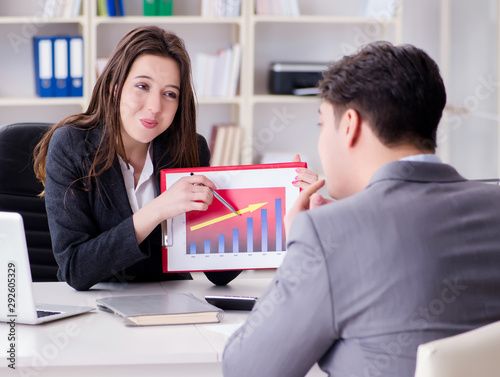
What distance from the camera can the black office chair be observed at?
204 centimetres

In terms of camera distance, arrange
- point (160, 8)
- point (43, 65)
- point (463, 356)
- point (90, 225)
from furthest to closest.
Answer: point (160, 8) < point (43, 65) < point (90, 225) < point (463, 356)

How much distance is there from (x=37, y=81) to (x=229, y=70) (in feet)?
3.38

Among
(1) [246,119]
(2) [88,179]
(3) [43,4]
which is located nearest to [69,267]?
(2) [88,179]

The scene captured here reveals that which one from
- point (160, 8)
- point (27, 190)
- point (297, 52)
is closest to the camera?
point (27, 190)

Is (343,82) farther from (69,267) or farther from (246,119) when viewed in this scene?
(246,119)

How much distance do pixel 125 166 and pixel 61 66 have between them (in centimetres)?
185

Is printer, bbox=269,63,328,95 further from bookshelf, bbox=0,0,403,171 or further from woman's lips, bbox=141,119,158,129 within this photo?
woman's lips, bbox=141,119,158,129

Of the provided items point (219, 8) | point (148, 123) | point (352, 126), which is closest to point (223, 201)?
point (148, 123)

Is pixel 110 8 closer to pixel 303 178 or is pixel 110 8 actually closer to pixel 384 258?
Result: pixel 303 178

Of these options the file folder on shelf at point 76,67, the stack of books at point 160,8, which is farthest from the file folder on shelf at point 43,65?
the stack of books at point 160,8

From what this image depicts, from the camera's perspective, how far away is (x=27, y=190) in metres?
2.07

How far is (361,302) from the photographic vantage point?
2.87 feet

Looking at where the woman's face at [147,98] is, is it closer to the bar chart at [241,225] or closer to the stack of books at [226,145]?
the bar chart at [241,225]

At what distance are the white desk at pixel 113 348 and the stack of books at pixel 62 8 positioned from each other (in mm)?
2409
